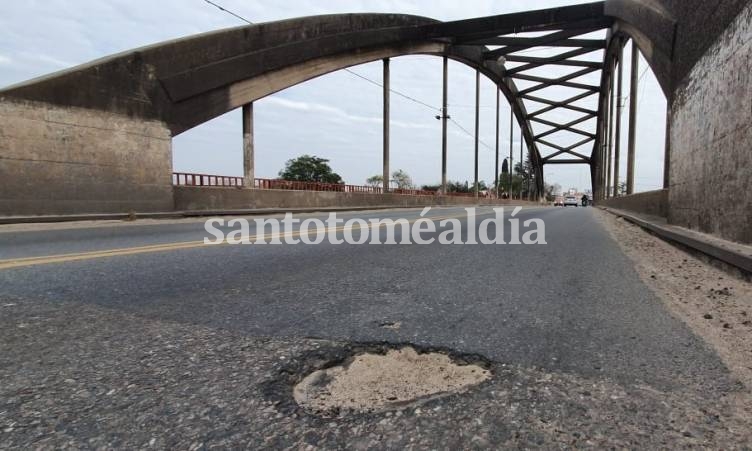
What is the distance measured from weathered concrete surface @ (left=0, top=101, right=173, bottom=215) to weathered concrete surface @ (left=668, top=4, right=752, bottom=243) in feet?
42.5

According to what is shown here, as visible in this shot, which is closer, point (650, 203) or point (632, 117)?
point (650, 203)

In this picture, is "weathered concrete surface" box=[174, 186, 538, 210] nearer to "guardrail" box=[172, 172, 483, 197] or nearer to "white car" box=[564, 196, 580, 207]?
"guardrail" box=[172, 172, 483, 197]

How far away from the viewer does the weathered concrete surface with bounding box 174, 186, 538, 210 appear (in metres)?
13.8

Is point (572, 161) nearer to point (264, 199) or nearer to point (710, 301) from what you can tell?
point (264, 199)

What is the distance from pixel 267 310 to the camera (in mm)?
2637

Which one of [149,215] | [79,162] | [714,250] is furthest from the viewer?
[149,215]

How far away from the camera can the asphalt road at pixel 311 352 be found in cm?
135

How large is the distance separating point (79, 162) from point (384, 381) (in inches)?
486

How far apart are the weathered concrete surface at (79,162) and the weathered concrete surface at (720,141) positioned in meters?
12.9

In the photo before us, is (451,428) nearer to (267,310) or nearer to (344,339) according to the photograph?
(344,339)

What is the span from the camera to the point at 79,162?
1118 centimetres

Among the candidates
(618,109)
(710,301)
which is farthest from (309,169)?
(710,301)

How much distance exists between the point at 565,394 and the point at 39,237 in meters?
7.75

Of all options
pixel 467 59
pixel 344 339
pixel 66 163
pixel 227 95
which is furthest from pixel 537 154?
pixel 344 339
